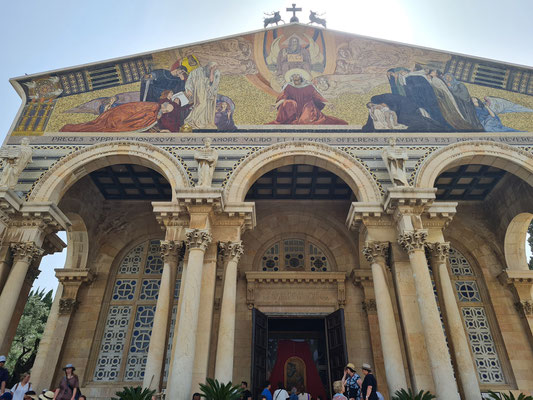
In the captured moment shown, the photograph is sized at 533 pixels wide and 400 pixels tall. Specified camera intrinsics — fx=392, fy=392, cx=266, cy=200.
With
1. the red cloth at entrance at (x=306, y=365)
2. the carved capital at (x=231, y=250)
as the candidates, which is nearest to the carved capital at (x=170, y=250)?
the carved capital at (x=231, y=250)

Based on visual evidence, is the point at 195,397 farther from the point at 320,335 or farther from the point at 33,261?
the point at 320,335

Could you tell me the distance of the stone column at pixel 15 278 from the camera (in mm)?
10844

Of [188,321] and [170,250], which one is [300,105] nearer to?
[170,250]

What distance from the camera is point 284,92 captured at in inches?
594

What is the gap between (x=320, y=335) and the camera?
55.3 feet

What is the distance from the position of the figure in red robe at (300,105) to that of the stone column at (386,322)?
505cm

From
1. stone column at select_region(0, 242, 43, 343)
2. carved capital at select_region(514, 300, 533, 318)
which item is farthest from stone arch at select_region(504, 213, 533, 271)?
stone column at select_region(0, 242, 43, 343)

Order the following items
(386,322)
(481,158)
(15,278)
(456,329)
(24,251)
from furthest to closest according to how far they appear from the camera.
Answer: (481,158), (24,251), (15,278), (386,322), (456,329)

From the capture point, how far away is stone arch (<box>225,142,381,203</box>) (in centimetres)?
1251

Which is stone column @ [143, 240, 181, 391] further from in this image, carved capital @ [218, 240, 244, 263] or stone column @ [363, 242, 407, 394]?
stone column @ [363, 242, 407, 394]

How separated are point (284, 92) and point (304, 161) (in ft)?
10.7

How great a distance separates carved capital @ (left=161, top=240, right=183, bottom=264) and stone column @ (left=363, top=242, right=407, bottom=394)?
571 centimetres

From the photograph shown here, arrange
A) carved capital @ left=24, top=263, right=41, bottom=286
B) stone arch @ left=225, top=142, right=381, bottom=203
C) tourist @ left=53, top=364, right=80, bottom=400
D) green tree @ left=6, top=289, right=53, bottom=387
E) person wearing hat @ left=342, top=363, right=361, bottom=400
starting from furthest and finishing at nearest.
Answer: green tree @ left=6, top=289, right=53, bottom=387 < stone arch @ left=225, top=142, right=381, bottom=203 < carved capital @ left=24, top=263, right=41, bottom=286 < tourist @ left=53, top=364, right=80, bottom=400 < person wearing hat @ left=342, top=363, right=361, bottom=400

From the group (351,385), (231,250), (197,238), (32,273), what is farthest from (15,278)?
(351,385)
